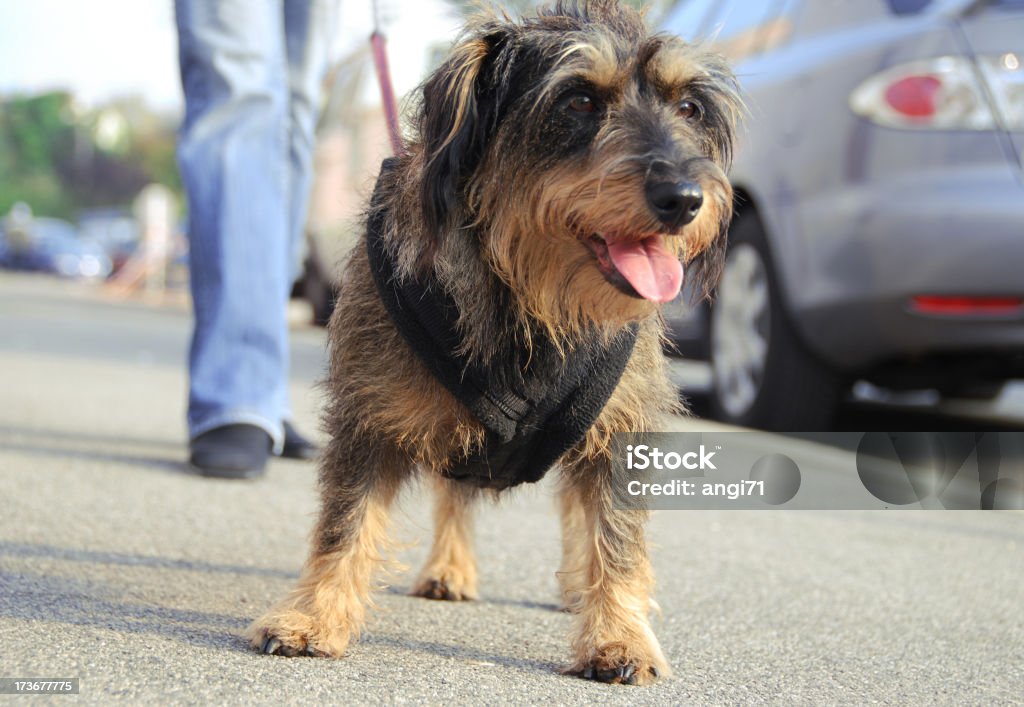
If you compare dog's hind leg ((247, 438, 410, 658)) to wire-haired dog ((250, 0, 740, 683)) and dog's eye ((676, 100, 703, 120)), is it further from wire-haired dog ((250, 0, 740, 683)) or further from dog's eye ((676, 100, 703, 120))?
dog's eye ((676, 100, 703, 120))

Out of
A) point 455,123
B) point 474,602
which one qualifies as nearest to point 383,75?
point 455,123

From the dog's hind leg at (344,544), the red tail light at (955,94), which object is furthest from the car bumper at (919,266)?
the dog's hind leg at (344,544)

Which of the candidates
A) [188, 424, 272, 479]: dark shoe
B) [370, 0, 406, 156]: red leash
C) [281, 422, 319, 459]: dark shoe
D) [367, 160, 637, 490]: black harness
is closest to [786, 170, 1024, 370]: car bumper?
[370, 0, 406, 156]: red leash

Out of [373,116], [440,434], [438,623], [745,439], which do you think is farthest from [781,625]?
[373,116]

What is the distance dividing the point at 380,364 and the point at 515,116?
2.04 ft

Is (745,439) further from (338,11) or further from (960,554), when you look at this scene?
(338,11)

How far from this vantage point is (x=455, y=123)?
253cm

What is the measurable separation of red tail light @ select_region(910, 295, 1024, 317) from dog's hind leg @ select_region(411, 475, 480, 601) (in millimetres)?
2319

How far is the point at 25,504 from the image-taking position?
373 cm

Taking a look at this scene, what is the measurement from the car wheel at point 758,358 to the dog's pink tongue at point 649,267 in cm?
293

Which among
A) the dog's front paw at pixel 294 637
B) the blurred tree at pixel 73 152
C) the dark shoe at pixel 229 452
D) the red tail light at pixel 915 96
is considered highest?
the red tail light at pixel 915 96

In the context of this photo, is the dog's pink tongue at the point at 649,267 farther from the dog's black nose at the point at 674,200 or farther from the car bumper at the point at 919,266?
the car bumper at the point at 919,266

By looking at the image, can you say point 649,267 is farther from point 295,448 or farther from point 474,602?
point 295,448

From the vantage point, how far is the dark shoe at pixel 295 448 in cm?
496
